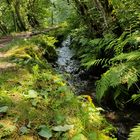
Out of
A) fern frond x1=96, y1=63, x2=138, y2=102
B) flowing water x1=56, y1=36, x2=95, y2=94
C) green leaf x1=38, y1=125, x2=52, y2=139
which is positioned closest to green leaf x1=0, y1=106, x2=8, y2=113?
green leaf x1=38, y1=125, x2=52, y2=139

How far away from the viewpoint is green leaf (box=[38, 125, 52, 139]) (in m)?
4.25

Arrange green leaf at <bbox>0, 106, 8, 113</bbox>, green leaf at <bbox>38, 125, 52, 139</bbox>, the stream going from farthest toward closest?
the stream
green leaf at <bbox>0, 106, 8, 113</bbox>
green leaf at <bbox>38, 125, 52, 139</bbox>

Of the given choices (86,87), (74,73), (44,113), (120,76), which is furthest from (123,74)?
(74,73)

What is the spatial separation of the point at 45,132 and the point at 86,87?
5.26 meters

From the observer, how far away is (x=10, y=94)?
5566 mm

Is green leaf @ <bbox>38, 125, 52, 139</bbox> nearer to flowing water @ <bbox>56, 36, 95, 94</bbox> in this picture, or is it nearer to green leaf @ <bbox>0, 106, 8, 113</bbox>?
green leaf @ <bbox>0, 106, 8, 113</bbox>

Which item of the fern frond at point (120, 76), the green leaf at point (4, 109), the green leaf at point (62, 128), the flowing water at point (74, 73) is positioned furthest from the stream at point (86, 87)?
the green leaf at point (4, 109)

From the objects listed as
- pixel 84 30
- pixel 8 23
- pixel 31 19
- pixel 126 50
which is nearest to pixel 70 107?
pixel 126 50

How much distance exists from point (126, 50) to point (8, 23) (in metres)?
24.7

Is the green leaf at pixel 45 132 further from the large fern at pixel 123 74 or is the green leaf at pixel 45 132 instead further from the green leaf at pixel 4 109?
the large fern at pixel 123 74

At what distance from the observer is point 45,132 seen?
4.32m

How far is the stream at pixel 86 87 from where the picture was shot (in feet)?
22.0

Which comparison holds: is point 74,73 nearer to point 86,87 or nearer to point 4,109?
point 86,87

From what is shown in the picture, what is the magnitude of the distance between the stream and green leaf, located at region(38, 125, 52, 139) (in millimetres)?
2133
